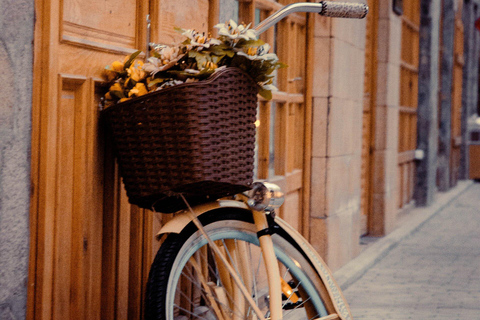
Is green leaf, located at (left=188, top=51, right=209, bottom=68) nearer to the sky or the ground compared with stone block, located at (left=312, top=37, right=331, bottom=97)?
nearer to the ground

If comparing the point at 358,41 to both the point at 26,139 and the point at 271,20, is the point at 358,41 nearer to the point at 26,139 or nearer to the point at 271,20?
the point at 271,20

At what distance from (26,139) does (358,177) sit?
415 cm

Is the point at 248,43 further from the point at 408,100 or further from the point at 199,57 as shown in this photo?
the point at 408,100

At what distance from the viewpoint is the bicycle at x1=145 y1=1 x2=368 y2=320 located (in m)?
2.40

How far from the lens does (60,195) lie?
8.96ft

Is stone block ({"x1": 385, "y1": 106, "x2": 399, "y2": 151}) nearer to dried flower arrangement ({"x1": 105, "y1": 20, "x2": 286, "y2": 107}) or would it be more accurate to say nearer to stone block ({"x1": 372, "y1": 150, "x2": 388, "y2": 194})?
stone block ({"x1": 372, "y1": 150, "x2": 388, "y2": 194})

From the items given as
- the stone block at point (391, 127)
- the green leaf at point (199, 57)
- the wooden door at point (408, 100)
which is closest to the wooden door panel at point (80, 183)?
the green leaf at point (199, 57)

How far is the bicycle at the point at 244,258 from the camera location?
2400 mm

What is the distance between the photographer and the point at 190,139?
231cm

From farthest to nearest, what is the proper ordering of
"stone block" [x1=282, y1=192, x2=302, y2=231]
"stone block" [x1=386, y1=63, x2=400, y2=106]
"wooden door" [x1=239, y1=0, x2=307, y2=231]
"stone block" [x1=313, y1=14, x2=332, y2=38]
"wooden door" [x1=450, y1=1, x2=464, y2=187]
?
"wooden door" [x1=450, y1=1, x2=464, y2=187]
"stone block" [x1=386, y1=63, x2=400, y2=106]
"stone block" [x1=313, y1=14, x2=332, y2=38]
"stone block" [x1=282, y1=192, x2=302, y2=231]
"wooden door" [x1=239, y1=0, x2=307, y2=231]

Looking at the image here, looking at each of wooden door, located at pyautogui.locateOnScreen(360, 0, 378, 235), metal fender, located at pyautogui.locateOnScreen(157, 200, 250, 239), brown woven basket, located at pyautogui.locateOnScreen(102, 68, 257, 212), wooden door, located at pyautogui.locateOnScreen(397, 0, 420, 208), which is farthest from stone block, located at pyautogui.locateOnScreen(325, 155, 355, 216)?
wooden door, located at pyautogui.locateOnScreen(397, 0, 420, 208)

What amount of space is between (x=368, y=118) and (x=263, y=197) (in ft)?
17.4

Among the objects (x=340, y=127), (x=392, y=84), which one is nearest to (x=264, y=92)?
(x=340, y=127)

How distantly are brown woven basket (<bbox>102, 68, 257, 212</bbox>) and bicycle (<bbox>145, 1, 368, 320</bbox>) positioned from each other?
0.11 metres
